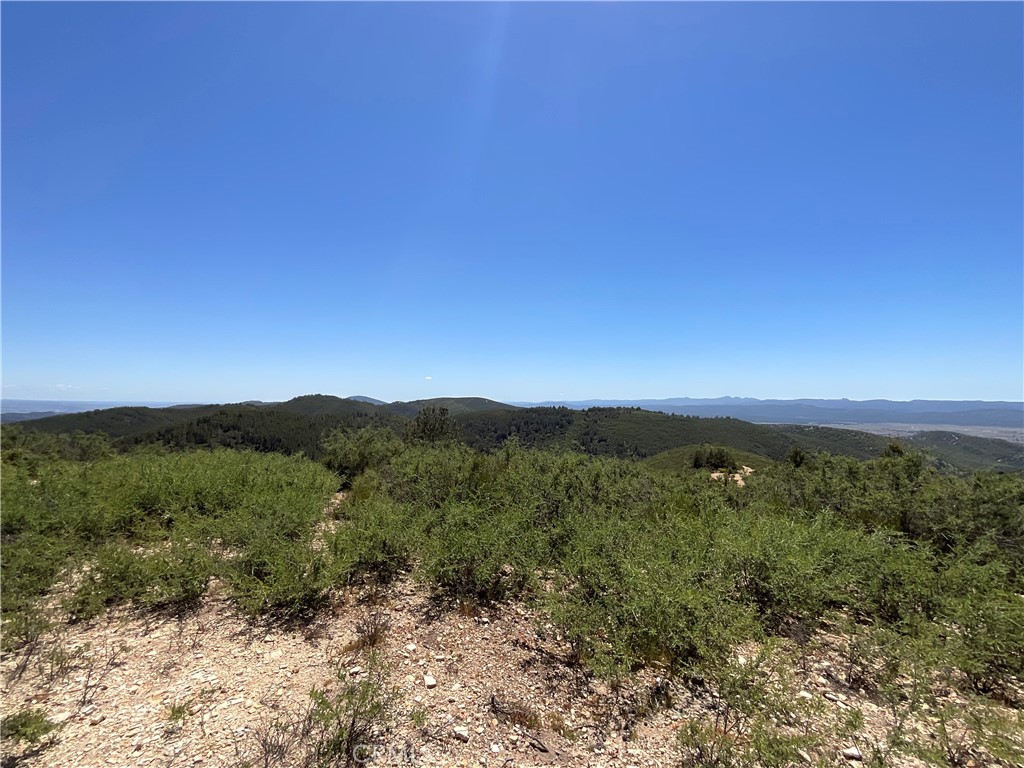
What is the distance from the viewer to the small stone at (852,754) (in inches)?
157

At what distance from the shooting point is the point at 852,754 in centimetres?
399

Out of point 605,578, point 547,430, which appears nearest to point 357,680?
point 605,578

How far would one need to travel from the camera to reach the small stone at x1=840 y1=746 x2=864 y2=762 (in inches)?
157

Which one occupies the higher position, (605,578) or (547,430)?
(605,578)

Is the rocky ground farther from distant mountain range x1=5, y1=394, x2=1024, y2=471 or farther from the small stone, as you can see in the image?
distant mountain range x1=5, y1=394, x2=1024, y2=471

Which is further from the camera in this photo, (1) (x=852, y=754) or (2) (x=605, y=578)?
(2) (x=605, y=578)

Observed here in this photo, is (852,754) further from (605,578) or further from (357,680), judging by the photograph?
(357,680)

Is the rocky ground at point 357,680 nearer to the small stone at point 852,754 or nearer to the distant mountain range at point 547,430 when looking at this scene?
the small stone at point 852,754

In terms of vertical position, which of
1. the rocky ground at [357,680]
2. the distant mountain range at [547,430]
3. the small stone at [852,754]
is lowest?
the distant mountain range at [547,430]

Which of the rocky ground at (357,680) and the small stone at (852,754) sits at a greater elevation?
the rocky ground at (357,680)

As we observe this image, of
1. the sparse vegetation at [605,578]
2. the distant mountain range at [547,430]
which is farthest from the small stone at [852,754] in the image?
the distant mountain range at [547,430]

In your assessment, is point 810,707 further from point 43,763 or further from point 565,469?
point 565,469

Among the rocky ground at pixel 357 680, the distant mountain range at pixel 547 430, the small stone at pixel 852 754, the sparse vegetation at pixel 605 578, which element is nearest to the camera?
the rocky ground at pixel 357 680

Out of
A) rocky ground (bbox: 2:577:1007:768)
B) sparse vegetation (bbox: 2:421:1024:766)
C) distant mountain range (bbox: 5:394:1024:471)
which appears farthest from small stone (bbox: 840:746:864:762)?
distant mountain range (bbox: 5:394:1024:471)
